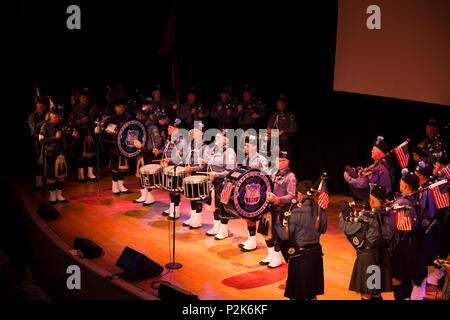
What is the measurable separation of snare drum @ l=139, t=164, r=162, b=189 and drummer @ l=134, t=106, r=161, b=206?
0.74ft

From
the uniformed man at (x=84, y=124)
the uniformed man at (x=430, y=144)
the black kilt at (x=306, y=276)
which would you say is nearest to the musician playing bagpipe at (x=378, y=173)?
the uniformed man at (x=430, y=144)

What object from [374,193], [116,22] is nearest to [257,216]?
[374,193]

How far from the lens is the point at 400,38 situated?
7.91 m

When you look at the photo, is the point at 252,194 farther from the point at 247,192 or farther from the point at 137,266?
the point at 137,266

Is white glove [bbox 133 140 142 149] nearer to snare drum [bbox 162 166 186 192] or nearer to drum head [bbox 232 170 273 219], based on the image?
snare drum [bbox 162 166 186 192]

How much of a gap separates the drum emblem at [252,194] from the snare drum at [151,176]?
100 inches

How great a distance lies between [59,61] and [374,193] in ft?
31.3

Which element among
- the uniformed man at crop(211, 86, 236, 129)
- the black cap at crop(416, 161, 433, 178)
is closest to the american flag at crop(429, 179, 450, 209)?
the black cap at crop(416, 161, 433, 178)

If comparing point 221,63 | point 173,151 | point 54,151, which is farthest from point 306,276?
point 221,63

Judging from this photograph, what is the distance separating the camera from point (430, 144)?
8.02 metres

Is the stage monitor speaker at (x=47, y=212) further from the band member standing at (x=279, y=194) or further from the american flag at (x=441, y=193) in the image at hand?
the american flag at (x=441, y=193)

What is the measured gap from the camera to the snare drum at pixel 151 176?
897 centimetres

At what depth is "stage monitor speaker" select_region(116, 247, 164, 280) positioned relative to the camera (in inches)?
263
